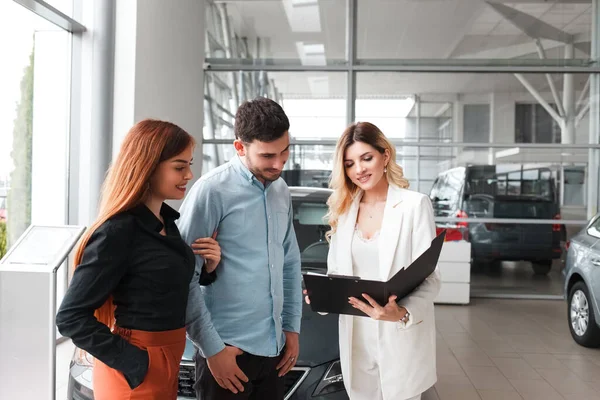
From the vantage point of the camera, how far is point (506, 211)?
8.61m

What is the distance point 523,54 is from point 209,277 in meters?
8.20

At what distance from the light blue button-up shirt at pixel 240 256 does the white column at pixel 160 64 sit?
484cm

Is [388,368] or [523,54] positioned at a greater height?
[523,54]

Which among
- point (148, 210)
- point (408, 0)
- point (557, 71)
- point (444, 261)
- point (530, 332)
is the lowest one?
point (530, 332)

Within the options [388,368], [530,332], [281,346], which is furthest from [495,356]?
[281,346]

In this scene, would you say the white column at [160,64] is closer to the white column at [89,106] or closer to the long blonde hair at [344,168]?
the white column at [89,106]

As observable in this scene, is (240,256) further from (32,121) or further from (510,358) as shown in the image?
(32,121)

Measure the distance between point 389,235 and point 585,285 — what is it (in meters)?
4.05

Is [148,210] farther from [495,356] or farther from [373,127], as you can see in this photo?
[495,356]

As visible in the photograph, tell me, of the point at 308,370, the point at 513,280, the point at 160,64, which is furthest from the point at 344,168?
the point at 513,280

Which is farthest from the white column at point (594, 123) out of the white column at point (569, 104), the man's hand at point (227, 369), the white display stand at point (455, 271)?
the man's hand at point (227, 369)

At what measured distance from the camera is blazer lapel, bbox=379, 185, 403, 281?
2158 millimetres

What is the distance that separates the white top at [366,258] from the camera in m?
2.24

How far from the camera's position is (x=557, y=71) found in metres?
8.72
